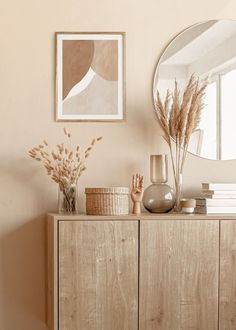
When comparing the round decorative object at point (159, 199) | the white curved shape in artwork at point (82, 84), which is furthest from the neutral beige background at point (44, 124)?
the round decorative object at point (159, 199)

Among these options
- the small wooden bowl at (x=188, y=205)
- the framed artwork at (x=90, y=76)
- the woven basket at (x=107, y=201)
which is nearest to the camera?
the woven basket at (x=107, y=201)

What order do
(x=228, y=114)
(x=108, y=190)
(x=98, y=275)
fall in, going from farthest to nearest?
1. (x=228, y=114)
2. (x=108, y=190)
3. (x=98, y=275)

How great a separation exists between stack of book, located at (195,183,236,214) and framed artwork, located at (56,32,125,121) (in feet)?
2.29

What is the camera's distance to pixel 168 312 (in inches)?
132

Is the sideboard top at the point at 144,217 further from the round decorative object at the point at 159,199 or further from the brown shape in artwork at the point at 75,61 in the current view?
the brown shape in artwork at the point at 75,61

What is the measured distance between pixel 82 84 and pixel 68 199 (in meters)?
0.69

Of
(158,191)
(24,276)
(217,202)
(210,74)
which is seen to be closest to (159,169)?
(158,191)

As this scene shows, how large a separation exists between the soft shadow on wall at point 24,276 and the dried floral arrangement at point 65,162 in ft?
0.94

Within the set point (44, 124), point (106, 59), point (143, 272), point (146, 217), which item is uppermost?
point (106, 59)

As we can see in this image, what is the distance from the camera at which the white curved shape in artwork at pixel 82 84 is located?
12.4ft

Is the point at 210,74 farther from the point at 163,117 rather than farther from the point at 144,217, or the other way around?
the point at 144,217

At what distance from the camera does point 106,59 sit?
379 cm

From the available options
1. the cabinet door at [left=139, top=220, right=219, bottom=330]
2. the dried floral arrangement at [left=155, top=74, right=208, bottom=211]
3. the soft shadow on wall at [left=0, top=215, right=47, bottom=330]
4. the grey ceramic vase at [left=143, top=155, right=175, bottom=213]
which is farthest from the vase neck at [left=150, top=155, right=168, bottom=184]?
the soft shadow on wall at [left=0, top=215, right=47, bottom=330]

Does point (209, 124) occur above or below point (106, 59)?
below
